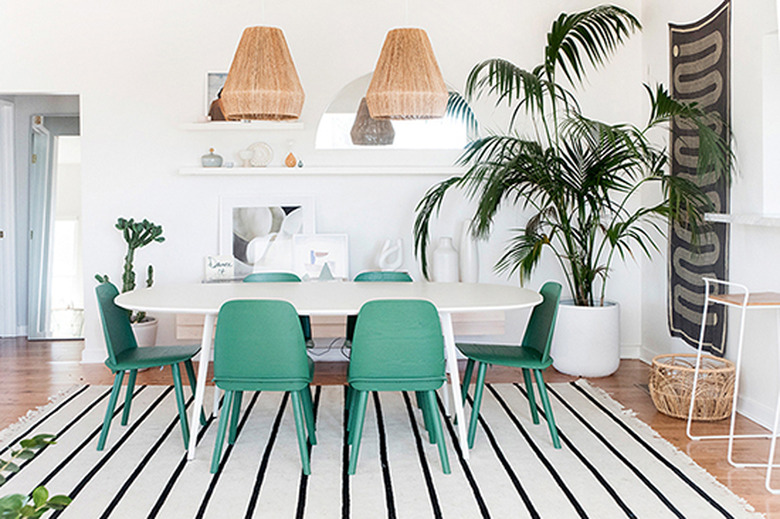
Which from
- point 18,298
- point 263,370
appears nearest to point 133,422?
point 263,370

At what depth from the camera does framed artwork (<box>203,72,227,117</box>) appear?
4.83 m

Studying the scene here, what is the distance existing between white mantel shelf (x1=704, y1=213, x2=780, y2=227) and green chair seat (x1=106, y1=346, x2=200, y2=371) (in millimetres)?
2730

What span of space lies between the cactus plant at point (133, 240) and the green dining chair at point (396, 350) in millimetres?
2507

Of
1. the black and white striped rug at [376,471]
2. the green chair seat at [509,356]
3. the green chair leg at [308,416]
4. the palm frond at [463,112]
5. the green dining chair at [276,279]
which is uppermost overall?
the palm frond at [463,112]

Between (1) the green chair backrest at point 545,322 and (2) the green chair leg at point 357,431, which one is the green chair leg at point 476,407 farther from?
(2) the green chair leg at point 357,431

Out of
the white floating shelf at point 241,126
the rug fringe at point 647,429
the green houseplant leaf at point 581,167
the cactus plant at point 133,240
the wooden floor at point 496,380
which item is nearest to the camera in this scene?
the rug fringe at point 647,429

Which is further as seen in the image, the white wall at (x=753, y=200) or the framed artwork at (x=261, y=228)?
the framed artwork at (x=261, y=228)

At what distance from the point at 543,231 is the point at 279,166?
1.97m

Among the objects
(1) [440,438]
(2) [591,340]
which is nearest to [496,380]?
(2) [591,340]

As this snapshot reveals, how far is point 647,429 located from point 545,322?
802 millimetres

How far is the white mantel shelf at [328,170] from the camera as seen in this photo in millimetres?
4750

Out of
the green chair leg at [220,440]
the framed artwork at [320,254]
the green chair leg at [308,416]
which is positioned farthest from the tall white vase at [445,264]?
the green chair leg at [220,440]

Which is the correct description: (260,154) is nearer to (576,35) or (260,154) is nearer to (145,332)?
(145,332)

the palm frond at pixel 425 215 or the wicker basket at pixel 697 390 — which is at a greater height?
the palm frond at pixel 425 215
